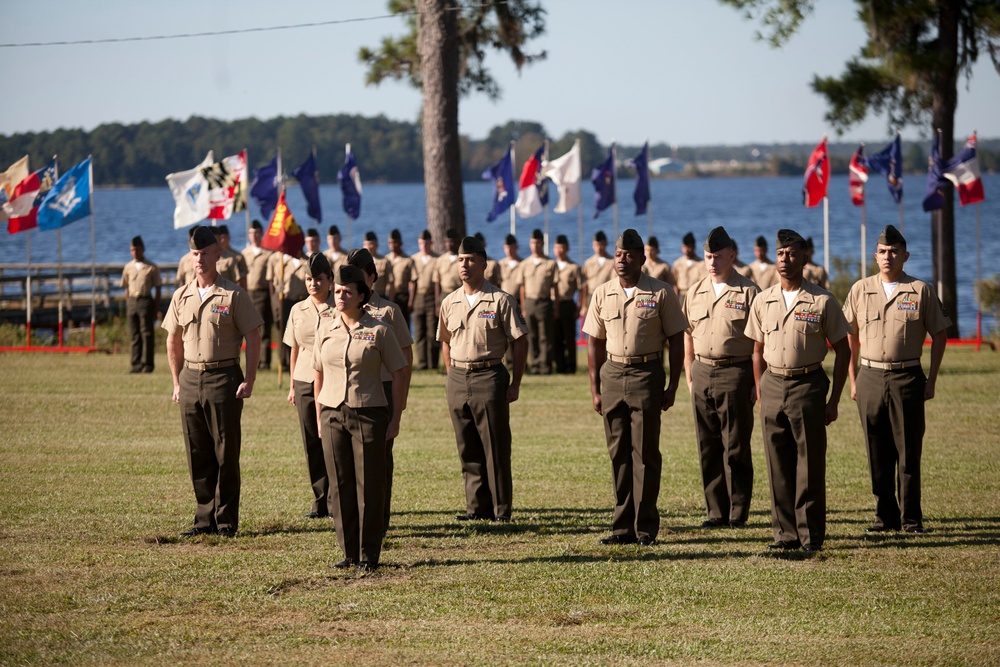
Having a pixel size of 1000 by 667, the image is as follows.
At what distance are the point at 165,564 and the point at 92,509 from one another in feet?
6.64

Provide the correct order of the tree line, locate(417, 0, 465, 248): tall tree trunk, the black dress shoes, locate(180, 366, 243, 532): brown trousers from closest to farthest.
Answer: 1. the black dress shoes
2. locate(180, 366, 243, 532): brown trousers
3. locate(417, 0, 465, 248): tall tree trunk
4. the tree line

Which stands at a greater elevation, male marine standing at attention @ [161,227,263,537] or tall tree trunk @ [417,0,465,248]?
tall tree trunk @ [417,0,465,248]

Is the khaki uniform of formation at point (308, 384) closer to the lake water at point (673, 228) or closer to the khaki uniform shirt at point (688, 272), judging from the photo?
the khaki uniform shirt at point (688, 272)

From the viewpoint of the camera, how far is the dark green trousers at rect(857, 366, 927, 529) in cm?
887

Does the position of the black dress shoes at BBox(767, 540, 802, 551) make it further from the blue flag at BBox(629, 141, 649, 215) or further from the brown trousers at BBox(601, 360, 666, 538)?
the blue flag at BBox(629, 141, 649, 215)

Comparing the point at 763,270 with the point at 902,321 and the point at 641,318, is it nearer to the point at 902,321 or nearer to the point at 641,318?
the point at 902,321

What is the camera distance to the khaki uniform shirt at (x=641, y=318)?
8578mm

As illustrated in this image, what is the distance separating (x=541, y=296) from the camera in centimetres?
1884

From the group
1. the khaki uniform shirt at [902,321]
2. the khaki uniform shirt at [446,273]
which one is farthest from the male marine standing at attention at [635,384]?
the khaki uniform shirt at [446,273]

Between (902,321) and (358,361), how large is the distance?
3.93 meters

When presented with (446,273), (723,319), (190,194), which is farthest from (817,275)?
(190,194)

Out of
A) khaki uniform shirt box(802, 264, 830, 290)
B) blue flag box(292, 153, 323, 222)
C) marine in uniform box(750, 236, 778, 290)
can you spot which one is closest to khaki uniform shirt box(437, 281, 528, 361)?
marine in uniform box(750, 236, 778, 290)

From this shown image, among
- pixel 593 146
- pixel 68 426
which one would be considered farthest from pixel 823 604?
pixel 593 146

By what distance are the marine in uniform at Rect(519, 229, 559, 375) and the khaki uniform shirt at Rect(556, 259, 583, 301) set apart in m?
0.15
